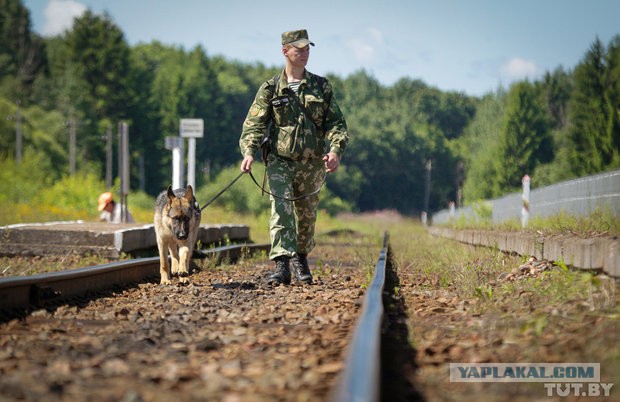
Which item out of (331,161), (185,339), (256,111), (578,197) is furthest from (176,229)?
(578,197)

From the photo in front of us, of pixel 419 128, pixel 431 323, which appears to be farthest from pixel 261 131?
pixel 419 128

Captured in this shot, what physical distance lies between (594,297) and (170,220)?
16.1ft

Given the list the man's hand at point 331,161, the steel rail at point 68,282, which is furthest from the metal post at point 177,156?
the man's hand at point 331,161

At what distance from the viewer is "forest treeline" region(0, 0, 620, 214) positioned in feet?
223

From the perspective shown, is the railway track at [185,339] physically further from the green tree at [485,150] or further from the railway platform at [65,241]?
the green tree at [485,150]

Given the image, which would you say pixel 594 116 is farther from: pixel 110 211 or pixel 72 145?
pixel 110 211

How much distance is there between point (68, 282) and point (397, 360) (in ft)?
12.9

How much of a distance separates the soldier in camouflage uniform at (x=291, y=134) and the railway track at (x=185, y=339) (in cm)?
63

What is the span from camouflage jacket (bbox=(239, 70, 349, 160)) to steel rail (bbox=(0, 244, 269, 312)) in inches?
74.0

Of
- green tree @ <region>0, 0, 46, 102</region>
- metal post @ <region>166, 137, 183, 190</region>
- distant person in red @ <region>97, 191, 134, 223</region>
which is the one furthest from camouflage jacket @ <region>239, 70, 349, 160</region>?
green tree @ <region>0, 0, 46, 102</region>

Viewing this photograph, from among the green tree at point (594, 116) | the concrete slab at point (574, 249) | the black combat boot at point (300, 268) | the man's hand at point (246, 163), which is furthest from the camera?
the green tree at point (594, 116)

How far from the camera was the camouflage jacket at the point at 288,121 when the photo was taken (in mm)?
8227

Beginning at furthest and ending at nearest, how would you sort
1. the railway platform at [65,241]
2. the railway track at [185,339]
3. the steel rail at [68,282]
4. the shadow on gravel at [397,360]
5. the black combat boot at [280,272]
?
the railway platform at [65,241] → the black combat boot at [280,272] → the steel rail at [68,282] → the shadow on gravel at [397,360] → the railway track at [185,339]

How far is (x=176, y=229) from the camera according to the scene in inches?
347
